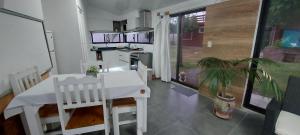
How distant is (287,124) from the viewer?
54.6 inches

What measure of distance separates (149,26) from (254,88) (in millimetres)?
3077

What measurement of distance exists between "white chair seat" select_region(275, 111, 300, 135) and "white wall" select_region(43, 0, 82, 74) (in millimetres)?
3457

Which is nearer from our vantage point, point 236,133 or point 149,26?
point 236,133

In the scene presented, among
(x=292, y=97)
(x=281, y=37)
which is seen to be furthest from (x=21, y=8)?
(x=281, y=37)

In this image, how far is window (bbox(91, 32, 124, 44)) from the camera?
5.64m

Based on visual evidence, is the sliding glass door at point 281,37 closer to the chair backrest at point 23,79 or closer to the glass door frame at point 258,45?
the glass door frame at point 258,45

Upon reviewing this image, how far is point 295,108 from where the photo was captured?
156cm

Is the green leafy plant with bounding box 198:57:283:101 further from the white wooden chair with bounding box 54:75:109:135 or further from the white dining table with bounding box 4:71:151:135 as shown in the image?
the white wooden chair with bounding box 54:75:109:135

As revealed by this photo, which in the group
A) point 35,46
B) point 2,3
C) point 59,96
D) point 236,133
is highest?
point 2,3

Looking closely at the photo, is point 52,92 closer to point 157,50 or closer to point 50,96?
point 50,96

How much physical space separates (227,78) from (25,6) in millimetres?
2974

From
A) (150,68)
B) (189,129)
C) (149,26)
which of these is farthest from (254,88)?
(149,26)

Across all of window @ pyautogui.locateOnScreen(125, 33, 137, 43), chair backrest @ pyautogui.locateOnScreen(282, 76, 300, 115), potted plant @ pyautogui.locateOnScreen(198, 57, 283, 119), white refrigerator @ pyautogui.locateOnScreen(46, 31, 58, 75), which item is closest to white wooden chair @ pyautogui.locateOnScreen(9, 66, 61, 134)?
white refrigerator @ pyautogui.locateOnScreen(46, 31, 58, 75)

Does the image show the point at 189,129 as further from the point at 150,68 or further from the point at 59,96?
the point at 150,68
